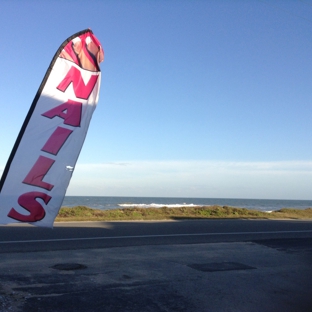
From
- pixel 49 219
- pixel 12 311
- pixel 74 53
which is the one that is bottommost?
pixel 12 311

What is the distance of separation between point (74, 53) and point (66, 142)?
102 cm

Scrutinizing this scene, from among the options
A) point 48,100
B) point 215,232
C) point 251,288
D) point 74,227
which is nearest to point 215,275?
point 251,288

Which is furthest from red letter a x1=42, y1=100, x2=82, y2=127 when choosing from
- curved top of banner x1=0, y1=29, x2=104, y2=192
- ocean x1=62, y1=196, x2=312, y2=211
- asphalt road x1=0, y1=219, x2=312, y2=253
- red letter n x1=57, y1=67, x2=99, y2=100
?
ocean x1=62, y1=196, x2=312, y2=211

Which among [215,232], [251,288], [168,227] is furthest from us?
[168,227]

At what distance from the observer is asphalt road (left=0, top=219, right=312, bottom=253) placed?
37.8ft

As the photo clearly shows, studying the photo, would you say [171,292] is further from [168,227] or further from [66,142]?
[168,227]

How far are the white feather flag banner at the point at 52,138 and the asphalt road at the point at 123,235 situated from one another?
678 cm

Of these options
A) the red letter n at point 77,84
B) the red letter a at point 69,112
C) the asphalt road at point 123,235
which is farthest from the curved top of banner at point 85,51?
the asphalt road at point 123,235

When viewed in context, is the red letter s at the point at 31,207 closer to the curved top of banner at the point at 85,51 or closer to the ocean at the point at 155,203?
the curved top of banner at the point at 85,51

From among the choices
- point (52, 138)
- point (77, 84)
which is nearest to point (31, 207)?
point (52, 138)

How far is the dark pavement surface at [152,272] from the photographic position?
244 inches

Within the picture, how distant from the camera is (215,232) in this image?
15.6m

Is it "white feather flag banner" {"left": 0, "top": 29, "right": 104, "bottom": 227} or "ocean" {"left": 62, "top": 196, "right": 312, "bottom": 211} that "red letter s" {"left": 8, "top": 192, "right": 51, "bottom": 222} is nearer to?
"white feather flag banner" {"left": 0, "top": 29, "right": 104, "bottom": 227}

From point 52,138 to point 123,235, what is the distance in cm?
1002
